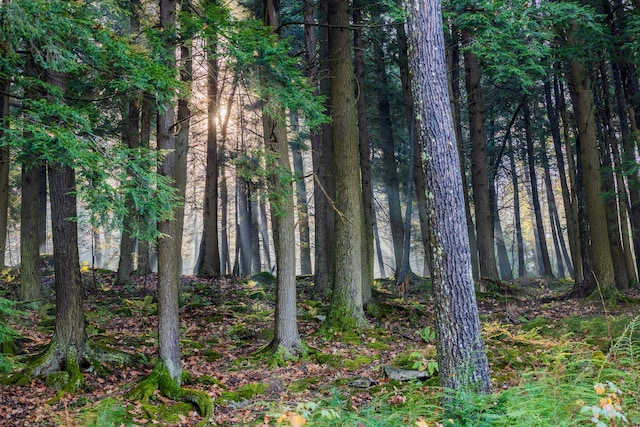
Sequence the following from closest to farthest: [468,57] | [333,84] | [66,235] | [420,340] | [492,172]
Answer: [66,235]
[420,340]
[333,84]
[468,57]
[492,172]

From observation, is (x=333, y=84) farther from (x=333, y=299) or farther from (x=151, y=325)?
(x=151, y=325)

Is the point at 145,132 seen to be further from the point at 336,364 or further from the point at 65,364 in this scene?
the point at 336,364

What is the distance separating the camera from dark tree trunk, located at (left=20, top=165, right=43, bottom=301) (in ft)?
37.7

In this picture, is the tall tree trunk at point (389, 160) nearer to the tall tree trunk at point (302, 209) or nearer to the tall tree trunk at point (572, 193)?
the tall tree trunk at point (302, 209)

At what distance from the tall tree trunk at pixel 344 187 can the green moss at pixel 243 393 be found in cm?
298

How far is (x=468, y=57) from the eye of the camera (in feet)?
53.2

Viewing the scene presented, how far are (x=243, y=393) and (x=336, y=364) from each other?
1.85 metres

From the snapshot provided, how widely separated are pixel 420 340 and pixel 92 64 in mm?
7705

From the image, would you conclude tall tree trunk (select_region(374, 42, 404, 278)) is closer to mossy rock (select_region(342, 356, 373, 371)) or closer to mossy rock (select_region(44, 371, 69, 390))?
mossy rock (select_region(342, 356, 373, 371))

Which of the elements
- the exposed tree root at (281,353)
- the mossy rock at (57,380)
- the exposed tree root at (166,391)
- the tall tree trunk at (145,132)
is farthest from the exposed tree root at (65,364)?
the exposed tree root at (281,353)

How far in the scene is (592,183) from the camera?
1245 cm

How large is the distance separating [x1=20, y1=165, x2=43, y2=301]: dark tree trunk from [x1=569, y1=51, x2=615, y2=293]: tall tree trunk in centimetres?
1374

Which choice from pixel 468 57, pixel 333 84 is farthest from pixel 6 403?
pixel 468 57

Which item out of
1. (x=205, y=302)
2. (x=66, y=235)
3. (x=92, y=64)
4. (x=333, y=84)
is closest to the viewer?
(x=92, y=64)
